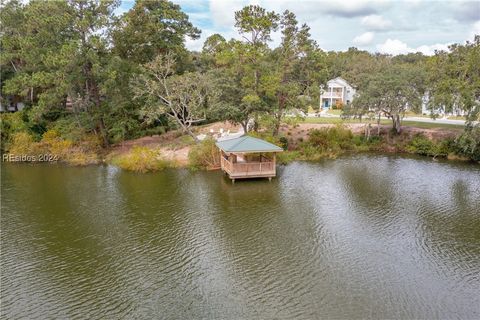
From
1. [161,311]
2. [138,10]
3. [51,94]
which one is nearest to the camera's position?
[161,311]

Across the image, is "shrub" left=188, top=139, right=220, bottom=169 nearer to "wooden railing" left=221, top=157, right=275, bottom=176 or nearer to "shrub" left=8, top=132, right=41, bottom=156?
"wooden railing" left=221, top=157, right=275, bottom=176

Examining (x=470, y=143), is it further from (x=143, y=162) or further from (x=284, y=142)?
(x=143, y=162)

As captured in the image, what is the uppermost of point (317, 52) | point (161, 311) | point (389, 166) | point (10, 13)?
point (10, 13)

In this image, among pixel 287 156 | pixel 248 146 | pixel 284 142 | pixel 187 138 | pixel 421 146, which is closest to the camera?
pixel 248 146

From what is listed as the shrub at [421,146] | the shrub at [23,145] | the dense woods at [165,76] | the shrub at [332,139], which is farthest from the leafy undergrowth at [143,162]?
the shrub at [421,146]

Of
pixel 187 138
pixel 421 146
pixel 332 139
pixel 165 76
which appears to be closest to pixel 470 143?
pixel 421 146

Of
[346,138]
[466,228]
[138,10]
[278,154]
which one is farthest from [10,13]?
[466,228]

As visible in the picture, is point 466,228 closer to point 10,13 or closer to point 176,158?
point 176,158
